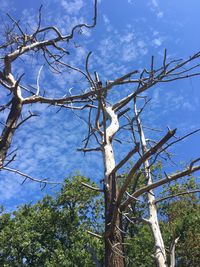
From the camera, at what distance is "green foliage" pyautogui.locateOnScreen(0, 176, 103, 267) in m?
22.0

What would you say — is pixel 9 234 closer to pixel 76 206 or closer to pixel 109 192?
pixel 76 206

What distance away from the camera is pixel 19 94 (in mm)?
3791

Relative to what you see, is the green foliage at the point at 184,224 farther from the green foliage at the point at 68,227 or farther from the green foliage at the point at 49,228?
the green foliage at the point at 49,228

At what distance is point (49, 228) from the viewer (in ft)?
74.9

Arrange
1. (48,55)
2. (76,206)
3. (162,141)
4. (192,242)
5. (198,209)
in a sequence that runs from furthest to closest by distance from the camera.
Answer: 1. (76,206)
2. (198,209)
3. (192,242)
4. (48,55)
5. (162,141)

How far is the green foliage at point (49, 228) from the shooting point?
72.3 feet

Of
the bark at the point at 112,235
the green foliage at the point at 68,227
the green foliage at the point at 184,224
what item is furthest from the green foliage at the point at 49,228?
the bark at the point at 112,235

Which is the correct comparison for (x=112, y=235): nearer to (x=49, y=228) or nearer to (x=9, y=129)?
(x=9, y=129)

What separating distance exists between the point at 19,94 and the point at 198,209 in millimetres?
18065

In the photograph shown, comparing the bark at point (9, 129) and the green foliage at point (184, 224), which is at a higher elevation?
the green foliage at point (184, 224)

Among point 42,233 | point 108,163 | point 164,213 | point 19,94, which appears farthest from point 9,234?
point 19,94

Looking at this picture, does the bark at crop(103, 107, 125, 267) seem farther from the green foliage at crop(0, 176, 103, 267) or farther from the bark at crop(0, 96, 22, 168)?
the green foliage at crop(0, 176, 103, 267)

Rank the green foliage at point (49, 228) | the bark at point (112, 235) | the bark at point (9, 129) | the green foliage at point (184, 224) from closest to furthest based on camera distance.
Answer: the bark at point (9, 129), the bark at point (112, 235), the green foliage at point (184, 224), the green foliage at point (49, 228)

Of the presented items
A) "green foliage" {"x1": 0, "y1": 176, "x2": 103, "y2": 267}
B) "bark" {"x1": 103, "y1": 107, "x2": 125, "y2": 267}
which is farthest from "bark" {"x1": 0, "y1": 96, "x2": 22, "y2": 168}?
"green foliage" {"x1": 0, "y1": 176, "x2": 103, "y2": 267}
